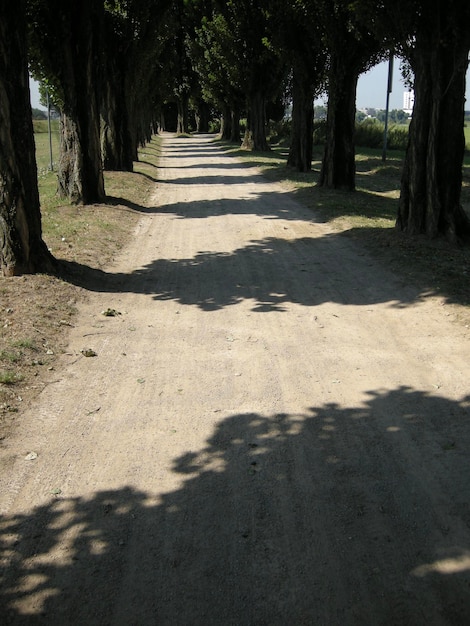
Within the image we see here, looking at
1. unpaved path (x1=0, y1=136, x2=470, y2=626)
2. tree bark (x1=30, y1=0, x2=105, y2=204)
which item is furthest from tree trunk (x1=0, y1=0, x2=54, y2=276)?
tree bark (x1=30, y1=0, x2=105, y2=204)

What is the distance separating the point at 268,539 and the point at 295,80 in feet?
70.3

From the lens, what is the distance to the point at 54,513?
3867mm

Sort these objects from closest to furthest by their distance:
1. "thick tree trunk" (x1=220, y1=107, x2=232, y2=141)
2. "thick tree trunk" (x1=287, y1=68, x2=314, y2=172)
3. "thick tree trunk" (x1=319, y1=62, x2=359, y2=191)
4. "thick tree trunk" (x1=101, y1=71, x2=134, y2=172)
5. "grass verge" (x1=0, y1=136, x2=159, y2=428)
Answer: "grass verge" (x1=0, y1=136, x2=159, y2=428)
"thick tree trunk" (x1=319, y1=62, x2=359, y2=191)
"thick tree trunk" (x1=101, y1=71, x2=134, y2=172)
"thick tree trunk" (x1=287, y1=68, x2=314, y2=172)
"thick tree trunk" (x1=220, y1=107, x2=232, y2=141)

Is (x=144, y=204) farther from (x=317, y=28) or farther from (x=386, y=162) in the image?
(x=386, y=162)

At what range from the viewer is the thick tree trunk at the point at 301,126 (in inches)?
860

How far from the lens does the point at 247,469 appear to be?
4312 millimetres

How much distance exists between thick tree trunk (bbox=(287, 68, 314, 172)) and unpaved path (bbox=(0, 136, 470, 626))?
1558 cm

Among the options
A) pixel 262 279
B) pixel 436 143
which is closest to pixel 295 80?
pixel 436 143

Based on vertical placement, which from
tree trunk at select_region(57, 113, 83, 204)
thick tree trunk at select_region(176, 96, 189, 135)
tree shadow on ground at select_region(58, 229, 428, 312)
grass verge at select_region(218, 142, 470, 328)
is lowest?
tree shadow on ground at select_region(58, 229, 428, 312)

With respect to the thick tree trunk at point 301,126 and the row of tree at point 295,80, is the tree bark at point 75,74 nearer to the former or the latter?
the row of tree at point 295,80

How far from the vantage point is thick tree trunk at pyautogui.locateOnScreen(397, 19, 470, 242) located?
33.7 ft

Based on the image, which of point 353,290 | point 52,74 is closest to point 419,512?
point 353,290

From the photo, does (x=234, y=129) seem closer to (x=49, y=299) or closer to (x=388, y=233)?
(x=388, y=233)

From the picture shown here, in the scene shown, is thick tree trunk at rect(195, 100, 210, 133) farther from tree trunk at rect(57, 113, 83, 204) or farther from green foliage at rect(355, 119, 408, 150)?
tree trunk at rect(57, 113, 83, 204)
